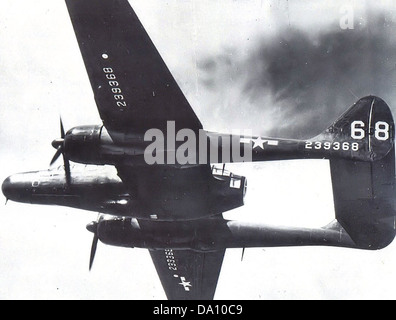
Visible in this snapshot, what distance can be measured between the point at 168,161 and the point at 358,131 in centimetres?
573

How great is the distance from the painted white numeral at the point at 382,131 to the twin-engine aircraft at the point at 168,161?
0.10ft

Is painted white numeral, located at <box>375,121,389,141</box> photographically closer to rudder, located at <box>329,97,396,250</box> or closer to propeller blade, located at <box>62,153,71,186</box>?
rudder, located at <box>329,97,396,250</box>

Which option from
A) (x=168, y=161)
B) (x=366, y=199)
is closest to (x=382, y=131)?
(x=366, y=199)

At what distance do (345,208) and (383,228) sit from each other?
4.48ft

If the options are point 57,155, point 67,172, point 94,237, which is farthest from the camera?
point 94,237

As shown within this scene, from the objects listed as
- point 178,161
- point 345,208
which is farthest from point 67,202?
point 345,208

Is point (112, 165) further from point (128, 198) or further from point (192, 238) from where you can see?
point (192, 238)

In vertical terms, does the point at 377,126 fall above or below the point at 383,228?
above

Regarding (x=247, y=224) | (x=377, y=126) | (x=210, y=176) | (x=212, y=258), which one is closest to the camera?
(x=377, y=126)

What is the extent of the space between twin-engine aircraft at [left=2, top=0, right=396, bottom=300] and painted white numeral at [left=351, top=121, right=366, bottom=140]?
29 mm

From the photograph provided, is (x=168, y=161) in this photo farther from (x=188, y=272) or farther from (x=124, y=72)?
(x=188, y=272)

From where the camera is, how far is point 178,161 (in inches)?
675

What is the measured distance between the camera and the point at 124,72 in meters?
16.0

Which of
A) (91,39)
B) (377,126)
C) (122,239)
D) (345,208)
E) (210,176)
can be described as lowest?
(122,239)
